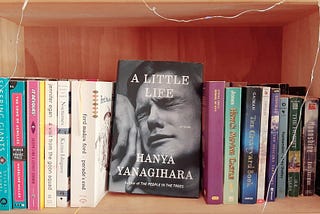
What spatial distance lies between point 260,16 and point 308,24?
4.6 inches

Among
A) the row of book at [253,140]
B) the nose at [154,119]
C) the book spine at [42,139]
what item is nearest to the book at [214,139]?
the row of book at [253,140]

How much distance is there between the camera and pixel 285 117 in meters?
0.80

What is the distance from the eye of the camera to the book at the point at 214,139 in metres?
0.76

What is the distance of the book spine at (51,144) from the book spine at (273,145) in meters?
0.46

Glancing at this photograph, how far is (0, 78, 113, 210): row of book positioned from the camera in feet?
2.46

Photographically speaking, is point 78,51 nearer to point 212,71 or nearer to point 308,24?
point 212,71

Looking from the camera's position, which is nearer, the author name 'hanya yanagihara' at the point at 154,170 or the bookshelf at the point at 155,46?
the author name 'hanya yanagihara' at the point at 154,170

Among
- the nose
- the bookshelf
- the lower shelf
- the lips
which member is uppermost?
the bookshelf

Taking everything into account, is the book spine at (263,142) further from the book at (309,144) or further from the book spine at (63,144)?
the book spine at (63,144)

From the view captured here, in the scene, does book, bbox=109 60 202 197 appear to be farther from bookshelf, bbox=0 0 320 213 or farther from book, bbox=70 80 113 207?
bookshelf, bbox=0 0 320 213

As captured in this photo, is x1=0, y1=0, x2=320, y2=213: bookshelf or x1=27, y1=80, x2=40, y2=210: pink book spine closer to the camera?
x1=27, y1=80, x2=40, y2=210: pink book spine

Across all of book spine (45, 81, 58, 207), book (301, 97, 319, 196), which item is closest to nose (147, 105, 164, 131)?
book spine (45, 81, 58, 207)

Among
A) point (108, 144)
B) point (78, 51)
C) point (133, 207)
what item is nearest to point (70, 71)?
point (78, 51)

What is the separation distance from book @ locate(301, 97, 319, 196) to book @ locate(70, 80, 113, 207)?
46 cm
